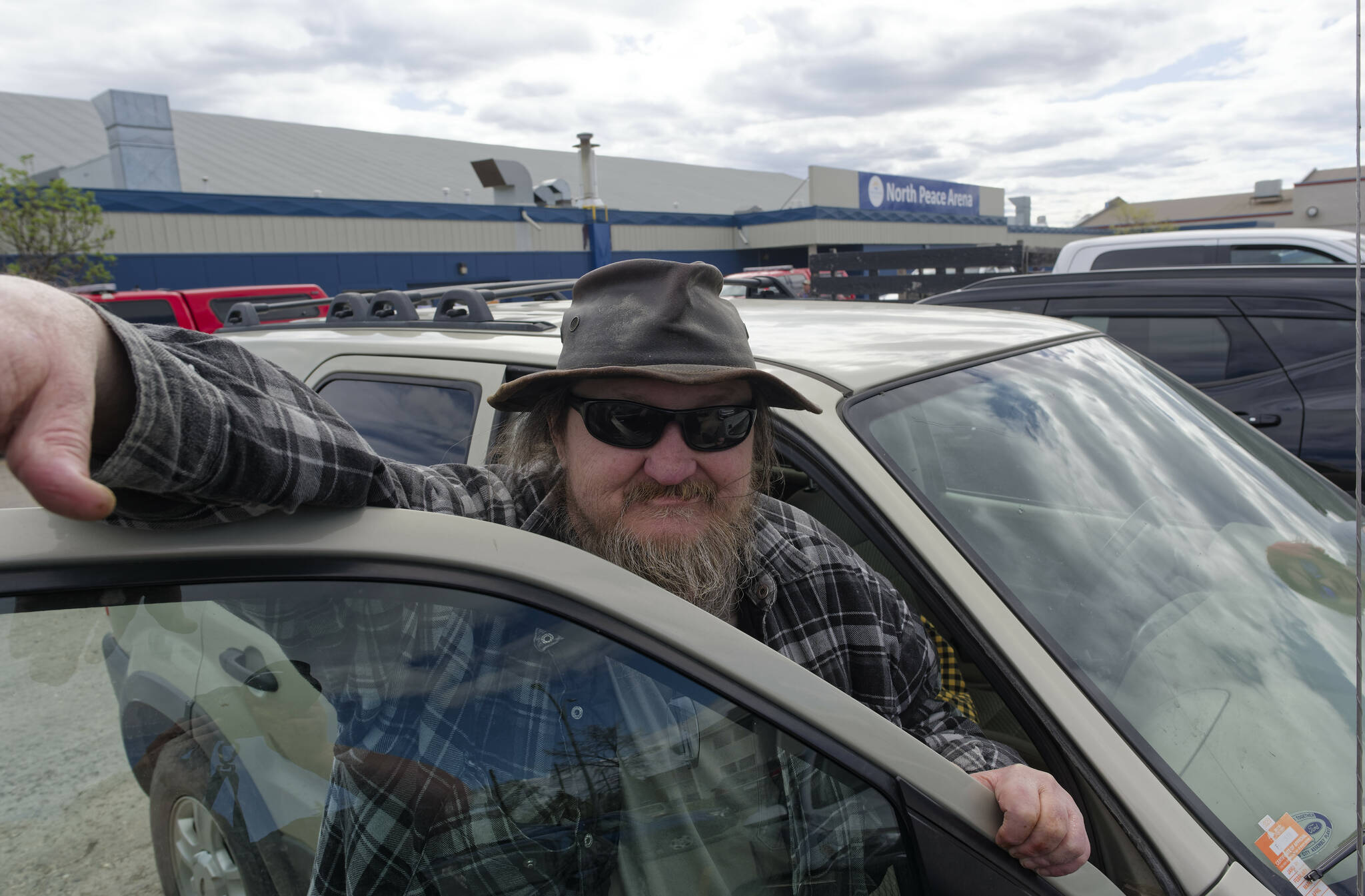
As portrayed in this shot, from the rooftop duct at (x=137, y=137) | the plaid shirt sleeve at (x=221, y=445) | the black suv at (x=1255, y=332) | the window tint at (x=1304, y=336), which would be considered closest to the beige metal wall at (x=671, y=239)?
the rooftop duct at (x=137, y=137)

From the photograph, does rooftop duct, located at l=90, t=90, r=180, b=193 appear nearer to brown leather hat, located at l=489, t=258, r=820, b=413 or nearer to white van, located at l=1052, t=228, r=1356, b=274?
white van, located at l=1052, t=228, r=1356, b=274

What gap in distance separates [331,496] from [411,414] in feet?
4.89

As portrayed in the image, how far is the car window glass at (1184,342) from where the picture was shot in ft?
13.8

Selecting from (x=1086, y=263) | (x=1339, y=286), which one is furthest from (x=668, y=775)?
(x=1086, y=263)

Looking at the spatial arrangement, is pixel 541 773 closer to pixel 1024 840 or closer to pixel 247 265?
pixel 1024 840

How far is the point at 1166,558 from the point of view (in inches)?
68.7

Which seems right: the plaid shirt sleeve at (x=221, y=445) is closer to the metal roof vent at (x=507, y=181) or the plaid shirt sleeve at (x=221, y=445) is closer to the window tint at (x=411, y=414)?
the window tint at (x=411, y=414)

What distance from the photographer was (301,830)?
3.06ft

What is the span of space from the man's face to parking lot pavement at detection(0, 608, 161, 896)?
0.89m

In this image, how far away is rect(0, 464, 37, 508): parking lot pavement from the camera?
867mm

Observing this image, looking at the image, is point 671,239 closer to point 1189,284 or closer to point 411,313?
point 1189,284

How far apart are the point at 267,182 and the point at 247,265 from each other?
6.55 m

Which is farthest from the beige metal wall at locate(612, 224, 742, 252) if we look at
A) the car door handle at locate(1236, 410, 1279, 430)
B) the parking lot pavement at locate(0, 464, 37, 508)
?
the parking lot pavement at locate(0, 464, 37, 508)

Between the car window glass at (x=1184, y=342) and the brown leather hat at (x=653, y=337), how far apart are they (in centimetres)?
323
